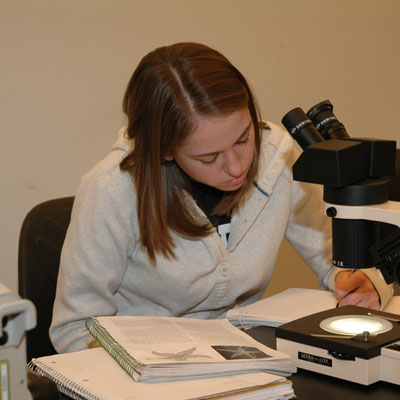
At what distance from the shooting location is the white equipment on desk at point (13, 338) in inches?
26.9

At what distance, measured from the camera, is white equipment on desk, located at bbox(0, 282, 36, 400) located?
2.24 ft

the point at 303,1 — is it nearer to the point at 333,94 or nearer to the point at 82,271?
the point at 333,94

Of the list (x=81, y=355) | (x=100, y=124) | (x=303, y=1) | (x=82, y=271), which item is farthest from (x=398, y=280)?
(x=303, y=1)

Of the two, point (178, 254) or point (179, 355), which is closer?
point (179, 355)

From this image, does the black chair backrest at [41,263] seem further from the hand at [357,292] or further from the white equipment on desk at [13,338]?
the white equipment on desk at [13,338]

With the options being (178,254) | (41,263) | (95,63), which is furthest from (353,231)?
(95,63)

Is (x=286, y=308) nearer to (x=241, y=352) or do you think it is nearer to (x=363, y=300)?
(x=363, y=300)

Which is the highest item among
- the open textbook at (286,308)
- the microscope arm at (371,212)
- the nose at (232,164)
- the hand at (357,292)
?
the nose at (232,164)

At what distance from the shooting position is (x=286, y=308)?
1.39 m

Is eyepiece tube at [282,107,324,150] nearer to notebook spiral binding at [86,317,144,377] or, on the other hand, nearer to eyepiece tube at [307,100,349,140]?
eyepiece tube at [307,100,349,140]

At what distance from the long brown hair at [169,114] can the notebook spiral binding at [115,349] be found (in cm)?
32

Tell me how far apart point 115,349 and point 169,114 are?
49 centimetres

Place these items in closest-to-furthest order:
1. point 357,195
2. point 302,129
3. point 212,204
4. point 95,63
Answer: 1. point 357,195
2. point 302,129
3. point 212,204
4. point 95,63

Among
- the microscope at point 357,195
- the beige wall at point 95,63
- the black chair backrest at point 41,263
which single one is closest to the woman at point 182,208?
the black chair backrest at point 41,263
